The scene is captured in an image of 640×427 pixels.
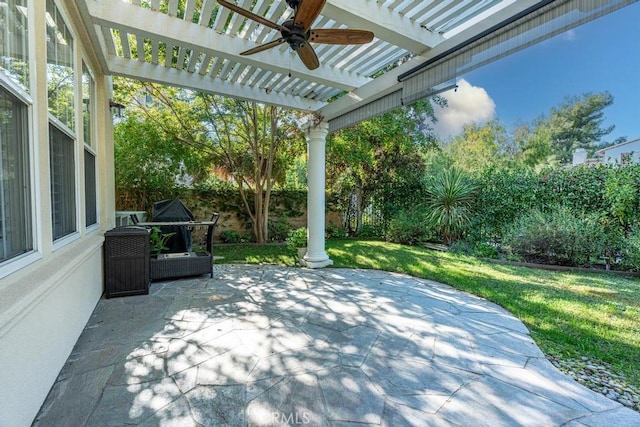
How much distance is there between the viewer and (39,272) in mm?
1813

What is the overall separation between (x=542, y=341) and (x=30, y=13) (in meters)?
4.64

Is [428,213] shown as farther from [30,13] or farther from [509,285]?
[30,13]

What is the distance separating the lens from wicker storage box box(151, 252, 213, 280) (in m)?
4.49

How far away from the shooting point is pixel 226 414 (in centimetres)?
177

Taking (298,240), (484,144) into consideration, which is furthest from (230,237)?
(484,144)

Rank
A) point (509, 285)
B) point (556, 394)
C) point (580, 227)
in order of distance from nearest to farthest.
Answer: point (556, 394)
point (509, 285)
point (580, 227)

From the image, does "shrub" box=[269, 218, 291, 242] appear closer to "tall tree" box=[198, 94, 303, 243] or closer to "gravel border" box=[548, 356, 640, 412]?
"tall tree" box=[198, 94, 303, 243]

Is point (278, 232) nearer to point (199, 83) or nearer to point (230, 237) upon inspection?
point (230, 237)

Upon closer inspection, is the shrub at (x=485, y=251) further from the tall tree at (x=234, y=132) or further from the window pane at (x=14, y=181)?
the window pane at (x=14, y=181)

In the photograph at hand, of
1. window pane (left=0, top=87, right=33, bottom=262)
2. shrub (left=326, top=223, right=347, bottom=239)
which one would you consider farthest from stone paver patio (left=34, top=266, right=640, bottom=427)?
shrub (left=326, top=223, right=347, bottom=239)

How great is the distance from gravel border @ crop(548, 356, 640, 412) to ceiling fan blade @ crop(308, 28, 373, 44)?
314 cm

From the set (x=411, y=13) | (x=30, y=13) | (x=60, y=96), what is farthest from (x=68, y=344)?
(x=411, y=13)

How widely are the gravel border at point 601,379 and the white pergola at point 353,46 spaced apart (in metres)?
2.70

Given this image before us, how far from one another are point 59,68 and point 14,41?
1.02 metres
